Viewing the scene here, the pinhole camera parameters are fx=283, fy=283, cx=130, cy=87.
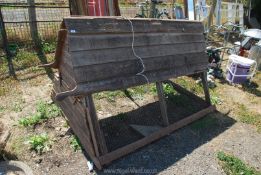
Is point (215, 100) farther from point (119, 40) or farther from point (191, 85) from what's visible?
point (119, 40)

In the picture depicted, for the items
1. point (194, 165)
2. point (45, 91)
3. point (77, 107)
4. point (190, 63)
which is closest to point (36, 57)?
point (45, 91)

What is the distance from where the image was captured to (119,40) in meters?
4.27

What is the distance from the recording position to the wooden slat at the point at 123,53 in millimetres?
3912

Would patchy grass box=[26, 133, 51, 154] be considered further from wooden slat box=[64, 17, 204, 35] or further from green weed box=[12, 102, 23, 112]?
wooden slat box=[64, 17, 204, 35]

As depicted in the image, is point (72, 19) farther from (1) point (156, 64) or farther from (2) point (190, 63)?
(2) point (190, 63)

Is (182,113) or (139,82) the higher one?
(139,82)

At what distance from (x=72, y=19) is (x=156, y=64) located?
165cm

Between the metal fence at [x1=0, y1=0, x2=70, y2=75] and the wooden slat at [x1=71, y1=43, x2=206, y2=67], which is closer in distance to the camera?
the wooden slat at [x1=71, y1=43, x2=206, y2=67]

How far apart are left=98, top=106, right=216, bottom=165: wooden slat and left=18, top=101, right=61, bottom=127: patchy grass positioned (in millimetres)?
1684

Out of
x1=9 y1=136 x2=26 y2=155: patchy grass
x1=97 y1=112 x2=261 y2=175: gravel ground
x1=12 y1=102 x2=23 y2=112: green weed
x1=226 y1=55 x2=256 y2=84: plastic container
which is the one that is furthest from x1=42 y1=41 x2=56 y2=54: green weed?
x1=226 y1=55 x2=256 y2=84: plastic container

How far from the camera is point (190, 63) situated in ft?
17.9

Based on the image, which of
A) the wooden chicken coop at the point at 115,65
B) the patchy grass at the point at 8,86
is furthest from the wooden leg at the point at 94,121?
Answer: the patchy grass at the point at 8,86

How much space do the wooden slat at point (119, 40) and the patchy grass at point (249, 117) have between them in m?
2.06

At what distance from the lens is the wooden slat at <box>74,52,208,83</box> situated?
13.0ft
